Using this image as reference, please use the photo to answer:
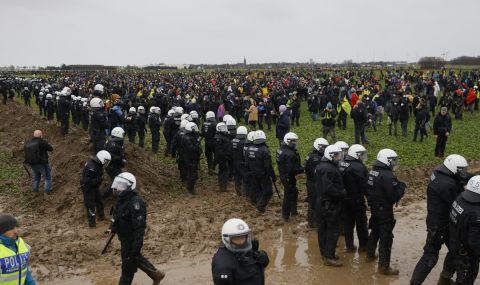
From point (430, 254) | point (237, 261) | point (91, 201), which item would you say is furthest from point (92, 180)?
point (430, 254)

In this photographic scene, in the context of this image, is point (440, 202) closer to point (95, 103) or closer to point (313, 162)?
point (313, 162)

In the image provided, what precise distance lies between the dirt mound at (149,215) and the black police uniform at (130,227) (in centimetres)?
169

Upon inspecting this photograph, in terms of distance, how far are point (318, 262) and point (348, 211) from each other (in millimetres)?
1139

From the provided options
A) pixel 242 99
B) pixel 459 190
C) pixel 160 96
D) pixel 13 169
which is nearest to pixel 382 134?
pixel 242 99

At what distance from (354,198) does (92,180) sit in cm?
574

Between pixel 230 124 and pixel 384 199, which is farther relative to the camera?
pixel 230 124

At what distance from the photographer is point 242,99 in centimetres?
2612

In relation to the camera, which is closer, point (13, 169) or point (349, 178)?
point (349, 178)

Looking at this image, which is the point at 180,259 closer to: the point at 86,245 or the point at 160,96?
the point at 86,245

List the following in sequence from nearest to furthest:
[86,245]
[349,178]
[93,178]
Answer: [349,178], [86,245], [93,178]

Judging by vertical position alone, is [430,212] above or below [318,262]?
above

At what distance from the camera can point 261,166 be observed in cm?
1042

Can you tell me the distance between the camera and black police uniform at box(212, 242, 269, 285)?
449 cm

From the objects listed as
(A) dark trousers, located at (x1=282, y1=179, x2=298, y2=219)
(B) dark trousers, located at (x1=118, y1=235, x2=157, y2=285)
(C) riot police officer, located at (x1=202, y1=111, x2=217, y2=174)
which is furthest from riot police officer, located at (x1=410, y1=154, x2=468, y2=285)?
(C) riot police officer, located at (x1=202, y1=111, x2=217, y2=174)
